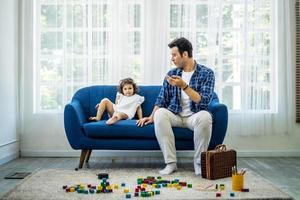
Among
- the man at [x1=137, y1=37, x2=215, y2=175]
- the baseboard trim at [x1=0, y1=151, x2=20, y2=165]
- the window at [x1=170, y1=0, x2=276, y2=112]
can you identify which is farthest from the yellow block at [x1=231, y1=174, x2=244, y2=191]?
the baseboard trim at [x1=0, y1=151, x2=20, y2=165]

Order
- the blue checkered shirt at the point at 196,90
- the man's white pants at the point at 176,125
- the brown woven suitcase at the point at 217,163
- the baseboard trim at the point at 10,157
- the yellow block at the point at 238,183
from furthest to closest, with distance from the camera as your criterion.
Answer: the baseboard trim at the point at 10,157 < the blue checkered shirt at the point at 196,90 < the man's white pants at the point at 176,125 < the brown woven suitcase at the point at 217,163 < the yellow block at the point at 238,183

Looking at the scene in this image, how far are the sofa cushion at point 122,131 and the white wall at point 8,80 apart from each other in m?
1.06

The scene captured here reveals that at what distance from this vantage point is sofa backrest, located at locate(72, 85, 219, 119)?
13.6 feet

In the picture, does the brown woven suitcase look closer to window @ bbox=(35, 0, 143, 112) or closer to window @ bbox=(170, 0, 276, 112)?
window @ bbox=(170, 0, 276, 112)

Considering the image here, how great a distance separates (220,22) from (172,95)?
1360 millimetres

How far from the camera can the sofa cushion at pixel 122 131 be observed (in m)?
3.64

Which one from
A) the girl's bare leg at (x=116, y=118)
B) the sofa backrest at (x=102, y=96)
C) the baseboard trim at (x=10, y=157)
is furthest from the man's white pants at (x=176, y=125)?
the baseboard trim at (x=10, y=157)

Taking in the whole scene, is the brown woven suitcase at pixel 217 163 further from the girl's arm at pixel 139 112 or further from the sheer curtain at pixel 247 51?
the sheer curtain at pixel 247 51

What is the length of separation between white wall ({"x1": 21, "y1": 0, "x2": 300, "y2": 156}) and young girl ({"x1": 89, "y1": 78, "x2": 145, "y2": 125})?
779 millimetres

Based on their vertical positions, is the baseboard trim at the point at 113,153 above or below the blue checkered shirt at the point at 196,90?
below

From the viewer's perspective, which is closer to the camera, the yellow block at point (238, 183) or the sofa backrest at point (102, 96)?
the yellow block at point (238, 183)

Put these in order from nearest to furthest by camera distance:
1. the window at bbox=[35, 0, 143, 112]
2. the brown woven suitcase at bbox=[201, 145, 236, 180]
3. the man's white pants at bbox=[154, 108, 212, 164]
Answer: the brown woven suitcase at bbox=[201, 145, 236, 180], the man's white pants at bbox=[154, 108, 212, 164], the window at bbox=[35, 0, 143, 112]

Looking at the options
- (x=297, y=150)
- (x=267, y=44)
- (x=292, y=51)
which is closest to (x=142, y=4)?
(x=267, y=44)

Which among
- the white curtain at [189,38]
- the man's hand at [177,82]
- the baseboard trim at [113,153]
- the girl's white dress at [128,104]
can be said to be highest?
the white curtain at [189,38]
